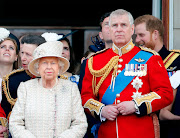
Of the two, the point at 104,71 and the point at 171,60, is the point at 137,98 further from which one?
the point at 171,60

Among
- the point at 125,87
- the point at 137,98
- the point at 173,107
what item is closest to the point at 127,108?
the point at 137,98

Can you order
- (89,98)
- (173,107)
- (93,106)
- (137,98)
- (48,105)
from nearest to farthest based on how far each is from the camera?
(48,105), (137,98), (93,106), (89,98), (173,107)

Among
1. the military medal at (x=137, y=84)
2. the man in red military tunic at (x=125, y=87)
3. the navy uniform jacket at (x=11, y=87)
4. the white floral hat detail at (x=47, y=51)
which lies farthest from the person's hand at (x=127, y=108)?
the navy uniform jacket at (x=11, y=87)

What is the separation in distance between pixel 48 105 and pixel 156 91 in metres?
0.94

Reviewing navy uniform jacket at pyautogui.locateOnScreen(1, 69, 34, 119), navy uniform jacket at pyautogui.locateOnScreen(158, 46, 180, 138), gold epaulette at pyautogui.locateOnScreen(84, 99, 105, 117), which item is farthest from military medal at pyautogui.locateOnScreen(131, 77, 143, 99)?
navy uniform jacket at pyautogui.locateOnScreen(1, 69, 34, 119)

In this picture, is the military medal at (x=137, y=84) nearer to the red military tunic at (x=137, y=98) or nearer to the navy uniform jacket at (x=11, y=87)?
the red military tunic at (x=137, y=98)

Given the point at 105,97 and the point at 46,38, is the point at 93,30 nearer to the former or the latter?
the point at 46,38

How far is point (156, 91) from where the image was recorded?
150 inches

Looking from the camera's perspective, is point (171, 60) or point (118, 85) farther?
point (171, 60)

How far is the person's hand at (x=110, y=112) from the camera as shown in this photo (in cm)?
375

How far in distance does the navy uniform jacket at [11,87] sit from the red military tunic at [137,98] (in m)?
0.66

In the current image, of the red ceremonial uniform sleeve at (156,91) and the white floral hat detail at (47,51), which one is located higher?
the white floral hat detail at (47,51)

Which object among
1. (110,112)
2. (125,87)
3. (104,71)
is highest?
(104,71)

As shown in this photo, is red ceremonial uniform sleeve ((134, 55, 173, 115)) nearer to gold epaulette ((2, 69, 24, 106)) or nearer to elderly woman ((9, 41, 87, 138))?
elderly woman ((9, 41, 87, 138))
